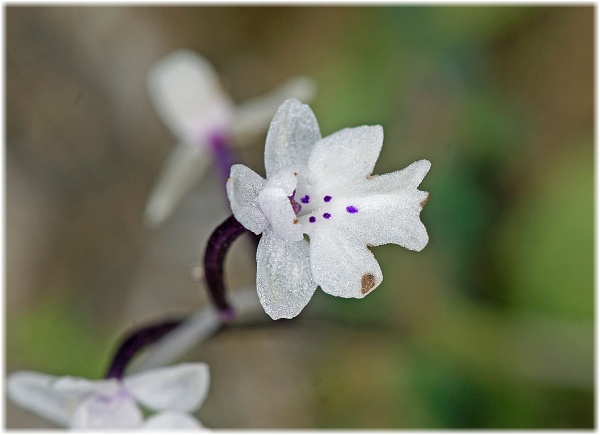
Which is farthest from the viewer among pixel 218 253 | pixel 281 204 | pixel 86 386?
pixel 86 386

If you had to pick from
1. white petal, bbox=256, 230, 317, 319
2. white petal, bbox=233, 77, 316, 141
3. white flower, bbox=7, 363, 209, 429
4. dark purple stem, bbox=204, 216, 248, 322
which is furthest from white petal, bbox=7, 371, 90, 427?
white petal, bbox=233, 77, 316, 141

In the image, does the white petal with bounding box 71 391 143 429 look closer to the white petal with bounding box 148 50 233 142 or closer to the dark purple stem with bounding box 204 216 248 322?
the dark purple stem with bounding box 204 216 248 322

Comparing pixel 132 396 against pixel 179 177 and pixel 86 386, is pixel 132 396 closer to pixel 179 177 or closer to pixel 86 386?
pixel 86 386

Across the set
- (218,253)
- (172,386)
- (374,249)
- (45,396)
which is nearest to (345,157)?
(218,253)

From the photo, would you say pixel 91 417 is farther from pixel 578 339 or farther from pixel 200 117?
pixel 578 339

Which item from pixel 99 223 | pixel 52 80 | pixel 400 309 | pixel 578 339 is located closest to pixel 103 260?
pixel 99 223

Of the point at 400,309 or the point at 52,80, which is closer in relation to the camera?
the point at 400,309
